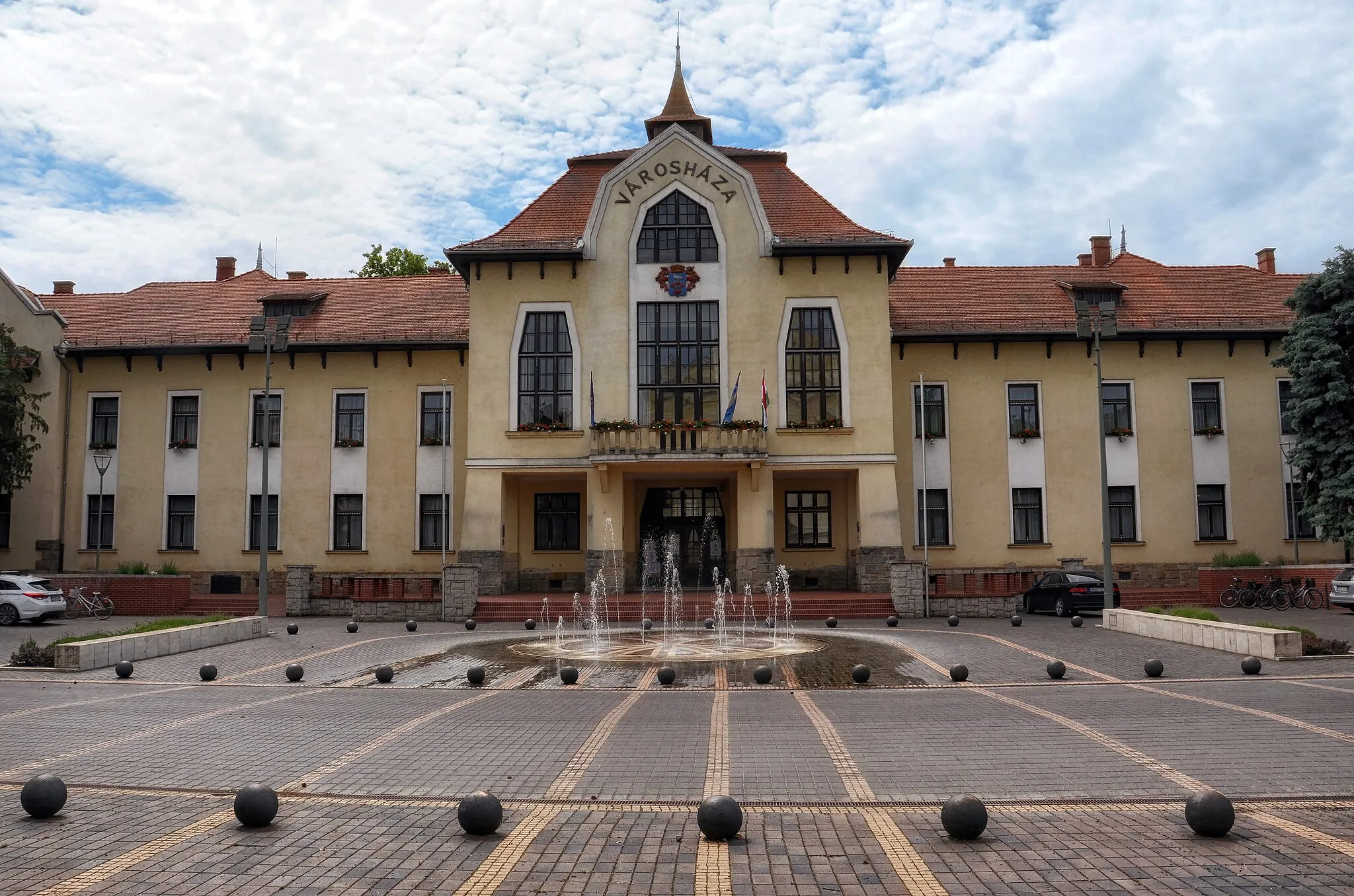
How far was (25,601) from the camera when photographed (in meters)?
26.9

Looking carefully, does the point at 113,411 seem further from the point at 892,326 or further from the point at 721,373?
the point at 892,326

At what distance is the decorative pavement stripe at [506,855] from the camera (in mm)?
5914

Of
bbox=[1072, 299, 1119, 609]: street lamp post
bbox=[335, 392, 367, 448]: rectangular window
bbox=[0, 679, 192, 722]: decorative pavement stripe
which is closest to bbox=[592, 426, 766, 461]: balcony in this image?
bbox=[1072, 299, 1119, 609]: street lamp post

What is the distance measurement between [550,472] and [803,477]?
8431 millimetres

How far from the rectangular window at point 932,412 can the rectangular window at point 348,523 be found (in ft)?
63.3

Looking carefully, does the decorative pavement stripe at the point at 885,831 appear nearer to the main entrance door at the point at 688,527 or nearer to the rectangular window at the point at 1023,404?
the main entrance door at the point at 688,527

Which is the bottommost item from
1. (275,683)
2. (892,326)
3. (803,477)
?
(275,683)

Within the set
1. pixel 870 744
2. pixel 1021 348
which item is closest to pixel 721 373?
pixel 1021 348

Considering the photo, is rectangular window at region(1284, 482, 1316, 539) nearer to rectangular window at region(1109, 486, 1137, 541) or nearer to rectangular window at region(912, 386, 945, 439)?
rectangular window at region(1109, 486, 1137, 541)

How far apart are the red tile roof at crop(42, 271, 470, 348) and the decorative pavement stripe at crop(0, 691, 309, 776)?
21200mm

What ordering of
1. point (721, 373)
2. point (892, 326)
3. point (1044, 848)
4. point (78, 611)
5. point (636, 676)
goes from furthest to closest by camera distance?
point (892, 326) → point (721, 373) → point (78, 611) → point (636, 676) → point (1044, 848)

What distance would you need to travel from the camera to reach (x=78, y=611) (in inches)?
1158

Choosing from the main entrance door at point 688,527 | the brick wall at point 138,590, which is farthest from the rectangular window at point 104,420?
the main entrance door at point 688,527

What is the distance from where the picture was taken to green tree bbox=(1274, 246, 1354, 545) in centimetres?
3041
